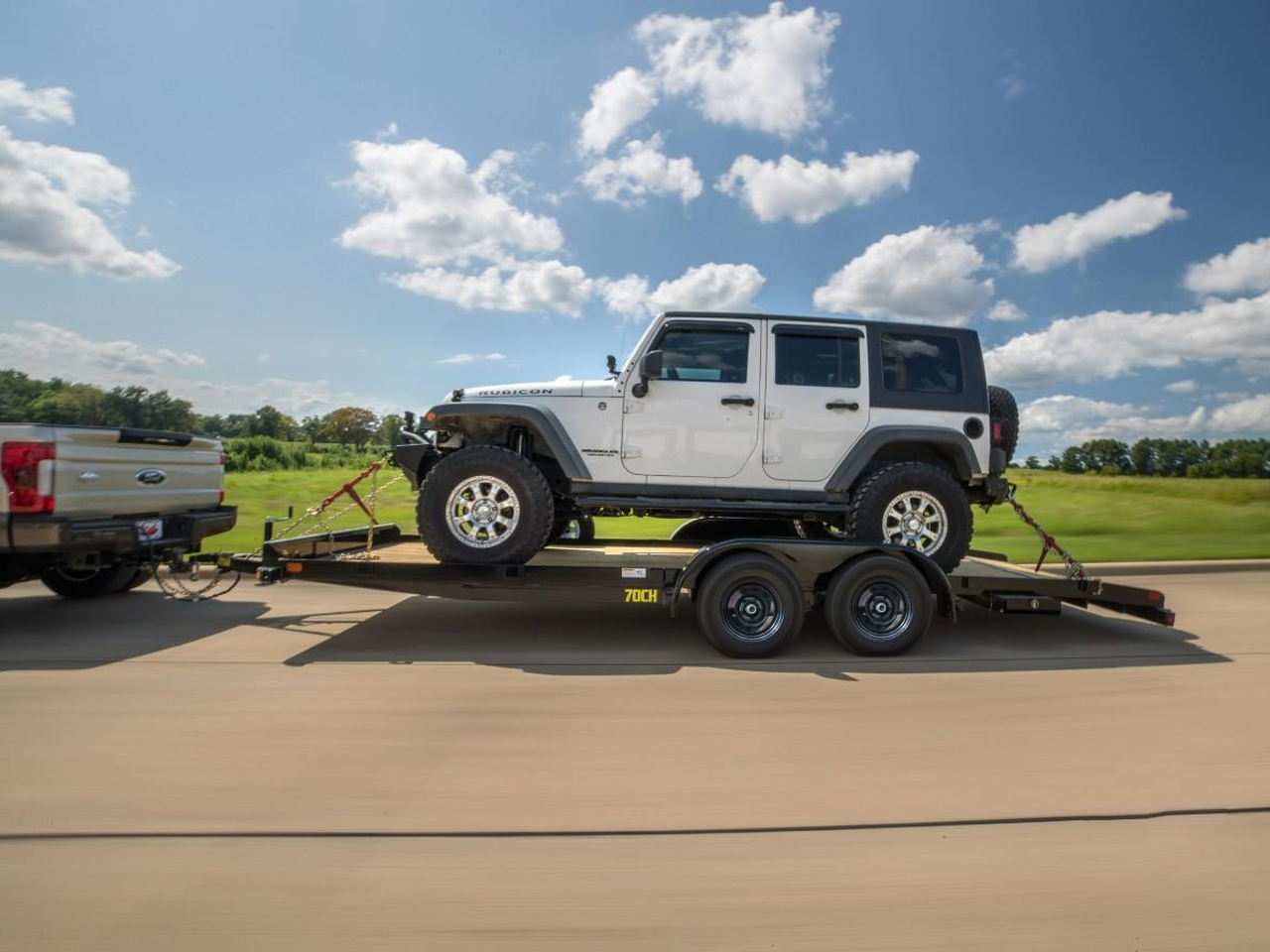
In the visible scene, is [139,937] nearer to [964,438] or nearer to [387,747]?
[387,747]

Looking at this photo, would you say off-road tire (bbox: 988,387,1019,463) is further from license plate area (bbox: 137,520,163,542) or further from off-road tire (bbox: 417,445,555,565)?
license plate area (bbox: 137,520,163,542)

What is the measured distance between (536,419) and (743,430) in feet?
5.02

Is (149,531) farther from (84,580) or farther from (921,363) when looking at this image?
(921,363)

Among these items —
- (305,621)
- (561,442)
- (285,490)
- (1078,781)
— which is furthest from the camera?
(285,490)

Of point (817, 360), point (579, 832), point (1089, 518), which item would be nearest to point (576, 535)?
point (817, 360)

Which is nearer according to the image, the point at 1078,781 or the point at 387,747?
the point at 1078,781

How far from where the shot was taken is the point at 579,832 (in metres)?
2.61

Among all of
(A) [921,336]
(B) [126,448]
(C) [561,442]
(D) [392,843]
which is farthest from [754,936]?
(B) [126,448]

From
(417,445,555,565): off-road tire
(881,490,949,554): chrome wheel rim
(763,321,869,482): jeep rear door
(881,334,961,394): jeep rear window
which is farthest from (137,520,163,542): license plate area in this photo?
(881,334,961,394): jeep rear window

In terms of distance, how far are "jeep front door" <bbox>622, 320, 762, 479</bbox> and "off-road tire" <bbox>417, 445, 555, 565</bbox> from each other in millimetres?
745

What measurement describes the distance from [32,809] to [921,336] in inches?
229

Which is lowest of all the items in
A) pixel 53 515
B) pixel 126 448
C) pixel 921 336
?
pixel 53 515

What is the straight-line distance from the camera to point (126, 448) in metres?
5.48

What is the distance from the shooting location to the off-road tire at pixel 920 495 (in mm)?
5238
